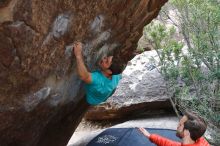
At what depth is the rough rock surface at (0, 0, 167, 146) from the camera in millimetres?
3584

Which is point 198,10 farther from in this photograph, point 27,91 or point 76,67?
point 27,91

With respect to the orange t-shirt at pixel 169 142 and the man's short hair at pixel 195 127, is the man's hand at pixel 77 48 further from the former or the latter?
the man's short hair at pixel 195 127

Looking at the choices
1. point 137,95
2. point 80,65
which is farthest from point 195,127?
point 137,95

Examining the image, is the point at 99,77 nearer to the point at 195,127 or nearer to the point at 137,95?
the point at 195,127

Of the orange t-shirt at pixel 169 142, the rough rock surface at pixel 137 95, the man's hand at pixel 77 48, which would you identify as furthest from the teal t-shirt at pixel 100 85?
the rough rock surface at pixel 137 95

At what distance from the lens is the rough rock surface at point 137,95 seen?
7.47 m

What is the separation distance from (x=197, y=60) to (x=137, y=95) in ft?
4.43

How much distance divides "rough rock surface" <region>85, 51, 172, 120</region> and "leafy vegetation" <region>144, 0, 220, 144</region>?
46 centimetres

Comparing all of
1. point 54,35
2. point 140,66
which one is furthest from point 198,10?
point 54,35

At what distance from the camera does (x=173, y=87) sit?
6844 mm

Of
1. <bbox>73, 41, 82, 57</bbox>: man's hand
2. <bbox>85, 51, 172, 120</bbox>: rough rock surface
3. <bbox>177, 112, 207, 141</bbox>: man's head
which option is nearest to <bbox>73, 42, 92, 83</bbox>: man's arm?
<bbox>73, 41, 82, 57</bbox>: man's hand

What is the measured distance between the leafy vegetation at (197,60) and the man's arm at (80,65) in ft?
7.81

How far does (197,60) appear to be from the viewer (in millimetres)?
6727

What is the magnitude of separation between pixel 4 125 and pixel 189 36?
4152 mm
